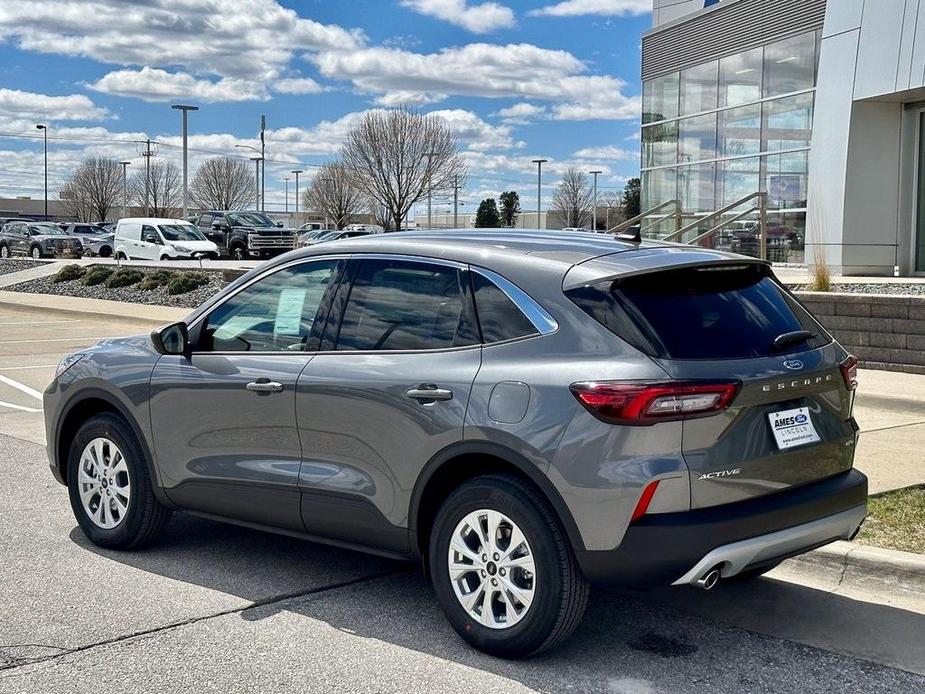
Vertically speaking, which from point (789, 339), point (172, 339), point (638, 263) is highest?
point (638, 263)

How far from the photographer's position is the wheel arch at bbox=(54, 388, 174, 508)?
18.5ft

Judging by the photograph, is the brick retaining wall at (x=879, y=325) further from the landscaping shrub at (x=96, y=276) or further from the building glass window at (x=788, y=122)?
the landscaping shrub at (x=96, y=276)

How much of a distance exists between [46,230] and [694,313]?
161 feet

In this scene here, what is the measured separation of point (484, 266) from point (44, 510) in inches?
148

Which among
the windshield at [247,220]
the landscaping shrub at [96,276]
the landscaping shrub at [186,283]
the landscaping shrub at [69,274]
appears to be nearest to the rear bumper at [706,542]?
the landscaping shrub at [186,283]

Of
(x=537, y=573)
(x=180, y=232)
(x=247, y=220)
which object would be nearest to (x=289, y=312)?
(x=537, y=573)

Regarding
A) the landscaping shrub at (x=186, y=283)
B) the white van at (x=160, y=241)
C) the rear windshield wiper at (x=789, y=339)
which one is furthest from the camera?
the white van at (x=160, y=241)

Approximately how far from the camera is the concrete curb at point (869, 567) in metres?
5.22

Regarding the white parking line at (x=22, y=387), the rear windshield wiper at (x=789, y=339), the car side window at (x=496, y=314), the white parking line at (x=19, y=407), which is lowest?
the white parking line at (x=19, y=407)

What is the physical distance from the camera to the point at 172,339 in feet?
18.1

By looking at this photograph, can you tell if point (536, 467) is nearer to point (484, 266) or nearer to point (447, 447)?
point (447, 447)

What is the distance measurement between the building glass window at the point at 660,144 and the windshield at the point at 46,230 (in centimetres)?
2828

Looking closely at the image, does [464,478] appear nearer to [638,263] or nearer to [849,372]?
[638,263]

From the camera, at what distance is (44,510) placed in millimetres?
6824
